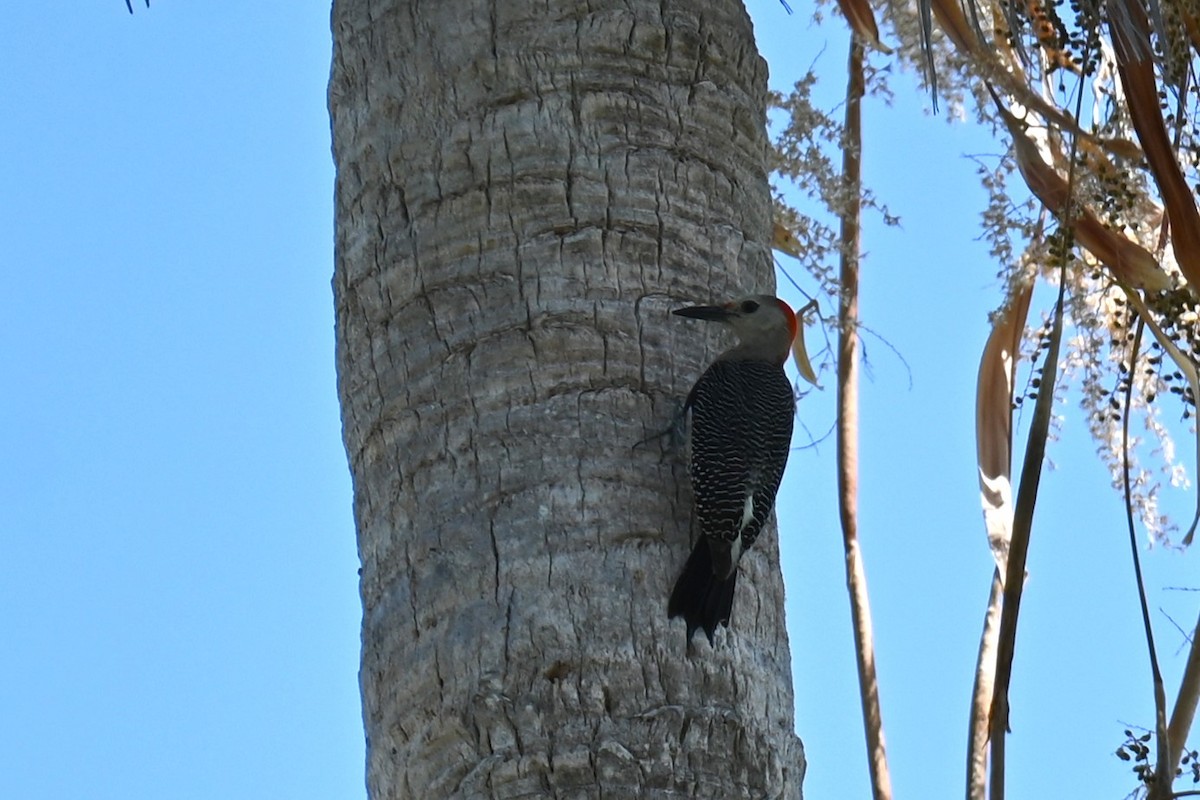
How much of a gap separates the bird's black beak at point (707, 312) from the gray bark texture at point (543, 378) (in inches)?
0.9

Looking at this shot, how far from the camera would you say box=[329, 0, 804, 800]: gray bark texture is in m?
3.06

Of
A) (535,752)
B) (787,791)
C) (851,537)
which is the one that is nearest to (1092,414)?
(851,537)

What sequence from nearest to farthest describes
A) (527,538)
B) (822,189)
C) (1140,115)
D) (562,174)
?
(527,538) < (562,174) < (1140,115) < (822,189)

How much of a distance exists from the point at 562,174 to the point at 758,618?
96 cm

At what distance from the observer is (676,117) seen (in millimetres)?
3840

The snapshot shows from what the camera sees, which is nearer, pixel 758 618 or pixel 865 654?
pixel 758 618

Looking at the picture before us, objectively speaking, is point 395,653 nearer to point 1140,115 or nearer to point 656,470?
point 656,470

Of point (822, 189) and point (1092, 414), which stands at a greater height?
point (822, 189)

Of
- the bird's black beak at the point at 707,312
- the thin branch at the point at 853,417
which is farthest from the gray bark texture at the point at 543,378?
the thin branch at the point at 853,417

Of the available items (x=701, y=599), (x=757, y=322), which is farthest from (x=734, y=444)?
(x=701, y=599)

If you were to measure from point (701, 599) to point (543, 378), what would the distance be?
1.74 feet

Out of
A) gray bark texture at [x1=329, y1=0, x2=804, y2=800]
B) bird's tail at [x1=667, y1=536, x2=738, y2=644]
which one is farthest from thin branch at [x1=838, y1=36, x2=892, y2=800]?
bird's tail at [x1=667, y1=536, x2=738, y2=644]

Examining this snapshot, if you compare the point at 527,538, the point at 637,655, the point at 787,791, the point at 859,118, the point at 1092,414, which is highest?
the point at 859,118

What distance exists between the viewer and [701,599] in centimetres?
317
